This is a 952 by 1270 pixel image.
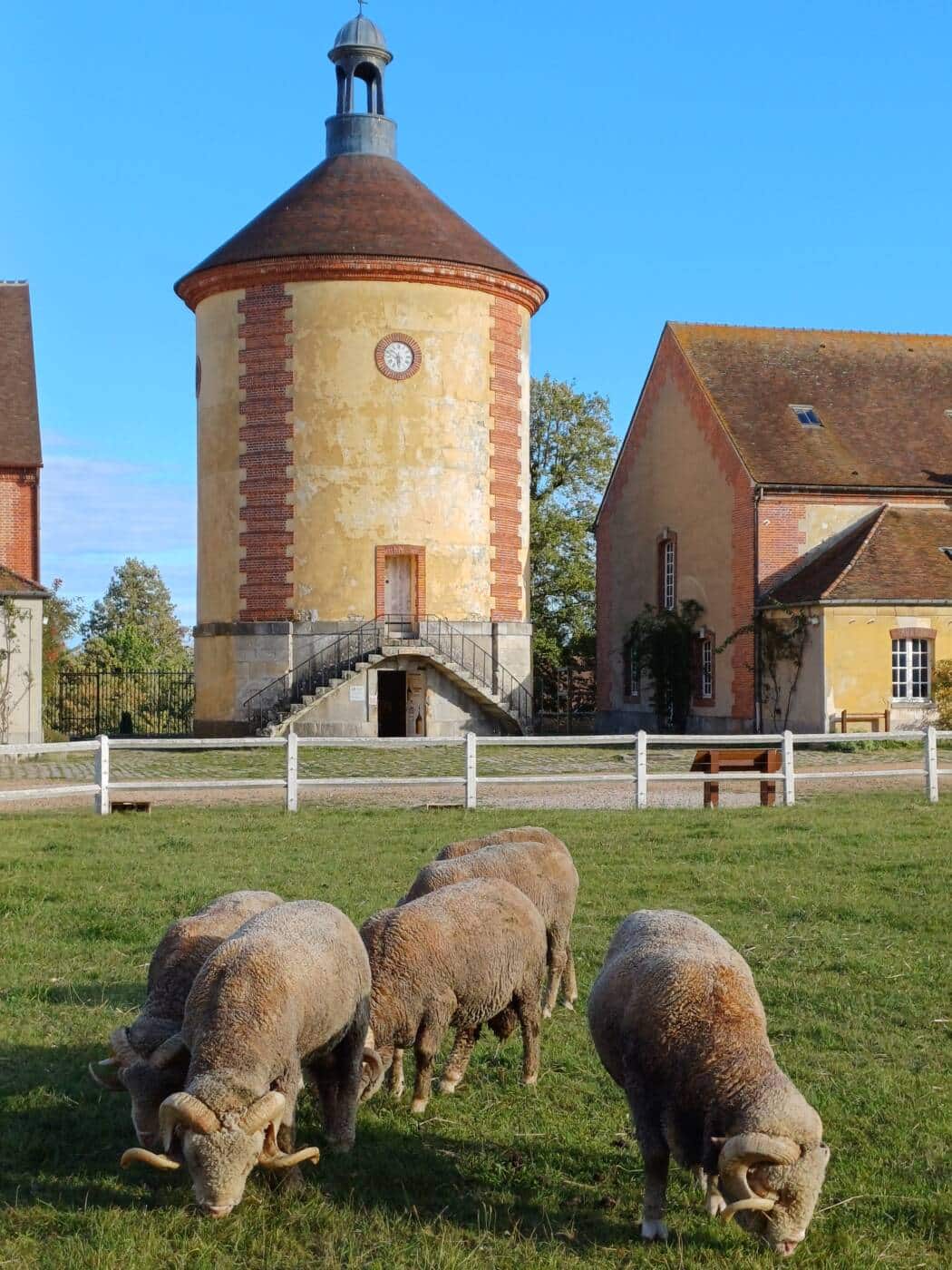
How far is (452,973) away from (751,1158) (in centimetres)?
223

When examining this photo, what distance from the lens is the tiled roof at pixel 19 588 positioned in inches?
1201

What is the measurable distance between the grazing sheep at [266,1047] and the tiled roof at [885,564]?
27144 mm

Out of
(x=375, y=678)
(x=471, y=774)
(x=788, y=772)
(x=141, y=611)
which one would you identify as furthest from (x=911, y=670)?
(x=141, y=611)

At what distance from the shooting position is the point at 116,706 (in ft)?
146

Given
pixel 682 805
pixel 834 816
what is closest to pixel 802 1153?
pixel 834 816

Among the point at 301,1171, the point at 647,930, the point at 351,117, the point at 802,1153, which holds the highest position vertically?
the point at 351,117

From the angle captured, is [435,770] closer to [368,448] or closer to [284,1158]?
[368,448]

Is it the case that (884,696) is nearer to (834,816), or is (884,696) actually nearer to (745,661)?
(745,661)

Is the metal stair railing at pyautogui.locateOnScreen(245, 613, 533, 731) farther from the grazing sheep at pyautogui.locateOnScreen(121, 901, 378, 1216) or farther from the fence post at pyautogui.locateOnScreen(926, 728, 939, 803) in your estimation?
the grazing sheep at pyautogui.locateOnScreen(121, 901, 378, 1216)

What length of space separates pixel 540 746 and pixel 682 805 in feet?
44.7

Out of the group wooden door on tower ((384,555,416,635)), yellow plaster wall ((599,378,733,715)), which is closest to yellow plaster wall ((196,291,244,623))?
wooden door on tower ((384,555,416,635))

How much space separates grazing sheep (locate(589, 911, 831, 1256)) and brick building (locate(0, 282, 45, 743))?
1039 inches

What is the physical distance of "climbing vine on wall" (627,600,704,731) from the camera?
37812mm

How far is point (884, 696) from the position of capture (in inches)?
1284
